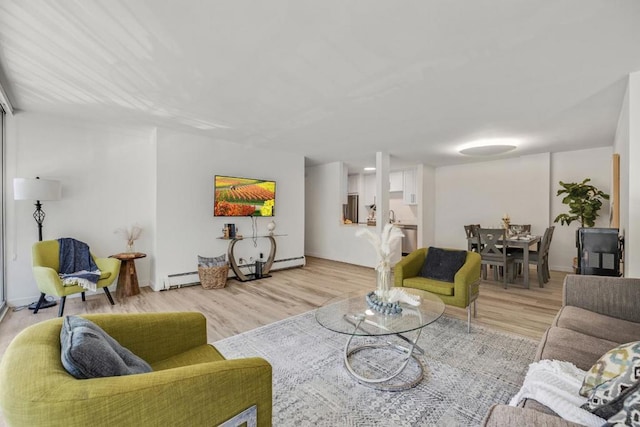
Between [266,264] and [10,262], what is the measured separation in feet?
11.1

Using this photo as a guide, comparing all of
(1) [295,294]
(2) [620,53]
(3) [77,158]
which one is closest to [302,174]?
(1) [295,294]

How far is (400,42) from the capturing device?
2107 mm

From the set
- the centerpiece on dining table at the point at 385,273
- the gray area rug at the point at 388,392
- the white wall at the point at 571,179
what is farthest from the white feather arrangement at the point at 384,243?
the white wall at the point at 571,179

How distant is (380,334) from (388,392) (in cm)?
39

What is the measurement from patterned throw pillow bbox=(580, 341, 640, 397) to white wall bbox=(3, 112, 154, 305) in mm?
5044

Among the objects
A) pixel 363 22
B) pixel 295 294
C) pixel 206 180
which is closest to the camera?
pixel 363 22

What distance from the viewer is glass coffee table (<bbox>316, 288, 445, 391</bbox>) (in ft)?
6.62

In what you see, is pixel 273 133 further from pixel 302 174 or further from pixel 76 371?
pixel 76 371

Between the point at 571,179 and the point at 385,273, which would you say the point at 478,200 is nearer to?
the point at 571,179

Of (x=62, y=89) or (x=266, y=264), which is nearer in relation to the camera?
(x=62, y=89)

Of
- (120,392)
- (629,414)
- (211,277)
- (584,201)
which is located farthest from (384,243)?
(584,201)

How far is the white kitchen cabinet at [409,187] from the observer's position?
7738mm

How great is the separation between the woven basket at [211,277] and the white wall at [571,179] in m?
→ 6.43

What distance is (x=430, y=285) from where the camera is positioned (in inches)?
123
